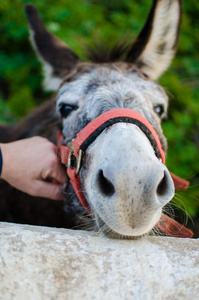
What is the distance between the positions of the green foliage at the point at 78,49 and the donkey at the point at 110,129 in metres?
1.18

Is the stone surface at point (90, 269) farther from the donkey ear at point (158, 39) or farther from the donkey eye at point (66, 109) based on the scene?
the donkey ear at point (158, 39)

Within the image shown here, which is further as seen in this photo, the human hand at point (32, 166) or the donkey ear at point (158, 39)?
the donkey ear at point (158, 39)

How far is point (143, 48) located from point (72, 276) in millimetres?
1786

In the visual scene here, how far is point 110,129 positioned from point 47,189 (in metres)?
0.73

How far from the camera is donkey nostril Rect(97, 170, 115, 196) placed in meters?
1.31

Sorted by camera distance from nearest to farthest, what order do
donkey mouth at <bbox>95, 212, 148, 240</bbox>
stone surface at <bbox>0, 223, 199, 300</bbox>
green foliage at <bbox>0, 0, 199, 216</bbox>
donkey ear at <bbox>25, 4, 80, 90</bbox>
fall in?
stone surface at <bbox>0, 223, 199, 300</bbox>, donkey mouth at <bbox>95, 212, 148, 240</bbox>, donkey ear at <bbox>25, 4, 80, 90</bbox>, green foliage at <bbox>0, 0, 199, 216</bbox>

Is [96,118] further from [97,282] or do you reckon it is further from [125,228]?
[97,282]

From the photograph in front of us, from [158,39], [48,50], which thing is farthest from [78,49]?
[158,39]

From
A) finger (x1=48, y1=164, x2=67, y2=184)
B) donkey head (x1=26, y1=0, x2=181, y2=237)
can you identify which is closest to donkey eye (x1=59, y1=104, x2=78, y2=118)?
donkey head (x1=26, y1=0, x2=181, y2=237)

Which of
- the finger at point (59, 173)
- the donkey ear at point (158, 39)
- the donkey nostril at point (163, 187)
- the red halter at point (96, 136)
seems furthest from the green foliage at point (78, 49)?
the donkey nostril at point (163, 187)

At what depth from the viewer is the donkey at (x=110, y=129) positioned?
4.12 feet

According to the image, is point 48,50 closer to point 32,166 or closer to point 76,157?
point 32,166

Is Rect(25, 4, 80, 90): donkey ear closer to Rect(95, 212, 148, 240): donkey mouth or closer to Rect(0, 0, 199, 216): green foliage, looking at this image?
Rect(0, 0, 199, 216): green foliage

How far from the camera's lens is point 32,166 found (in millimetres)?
1957
